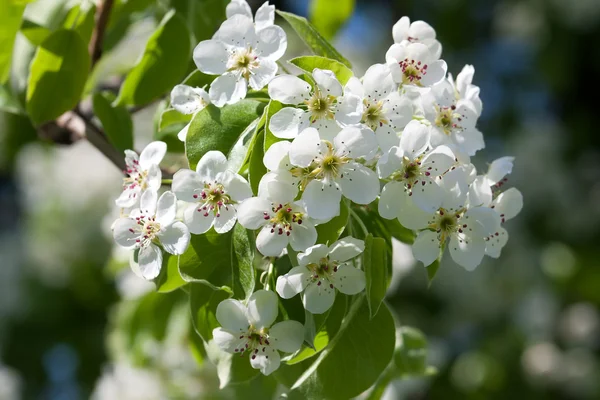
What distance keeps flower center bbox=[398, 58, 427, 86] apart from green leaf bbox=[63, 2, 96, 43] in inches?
19.1

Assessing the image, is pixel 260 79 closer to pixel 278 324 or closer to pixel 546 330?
pixel 278 324

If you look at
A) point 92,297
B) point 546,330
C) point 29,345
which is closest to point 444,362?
point 546,330

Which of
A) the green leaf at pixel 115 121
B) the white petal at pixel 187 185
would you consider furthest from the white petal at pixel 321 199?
the green leaf at pixel 115 121

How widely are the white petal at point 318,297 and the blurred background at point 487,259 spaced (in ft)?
3.41

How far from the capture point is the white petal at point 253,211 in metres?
0.70

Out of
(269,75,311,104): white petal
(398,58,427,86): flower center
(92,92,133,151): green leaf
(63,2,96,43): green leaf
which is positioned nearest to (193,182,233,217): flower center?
(269,75,311,104): white petal

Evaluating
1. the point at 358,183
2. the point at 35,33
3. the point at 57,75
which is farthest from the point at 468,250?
the point at 35,33

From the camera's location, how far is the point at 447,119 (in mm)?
784

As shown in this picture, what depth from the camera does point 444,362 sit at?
101 inches

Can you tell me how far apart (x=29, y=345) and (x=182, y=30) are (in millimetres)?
1985

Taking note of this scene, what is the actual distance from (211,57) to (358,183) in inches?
8.4

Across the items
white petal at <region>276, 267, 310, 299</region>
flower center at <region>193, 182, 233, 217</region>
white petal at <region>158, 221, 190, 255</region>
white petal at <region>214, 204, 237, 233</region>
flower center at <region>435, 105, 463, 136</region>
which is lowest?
white petal at <region>276, 267, 310, 299</region>

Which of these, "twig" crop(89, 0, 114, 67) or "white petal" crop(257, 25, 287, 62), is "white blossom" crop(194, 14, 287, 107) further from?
"twig" crop(89, 0, 114, 67)

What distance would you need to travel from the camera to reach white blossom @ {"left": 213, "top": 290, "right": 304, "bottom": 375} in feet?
2.48
